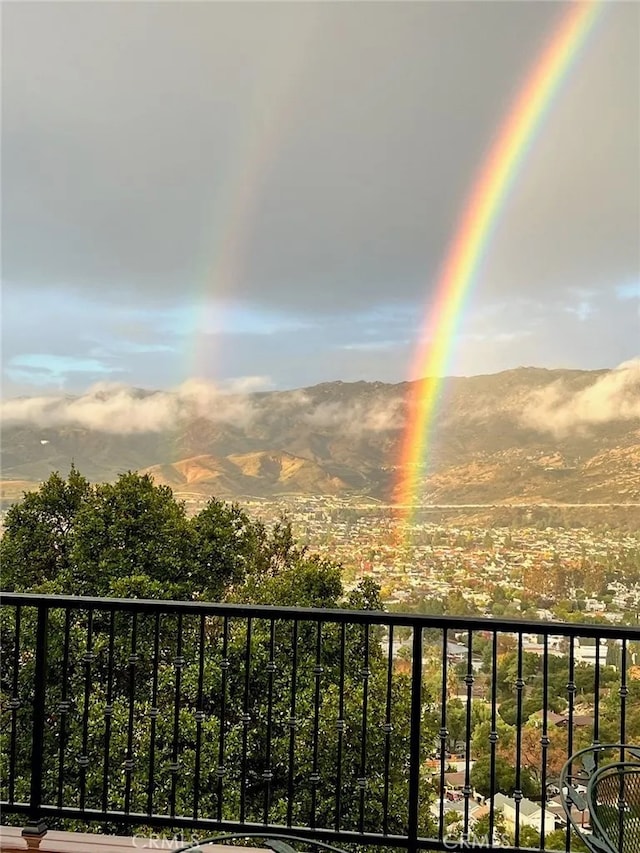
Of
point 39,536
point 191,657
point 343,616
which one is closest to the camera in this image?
point 343,616

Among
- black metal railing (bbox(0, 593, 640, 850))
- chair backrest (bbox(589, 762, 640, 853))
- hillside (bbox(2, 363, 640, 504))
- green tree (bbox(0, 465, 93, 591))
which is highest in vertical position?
hillside (bbox(2, 363, 640, 504))

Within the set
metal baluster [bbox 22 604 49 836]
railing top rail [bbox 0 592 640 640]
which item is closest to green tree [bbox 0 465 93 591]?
metal baluster [bbox 22 604 49 836]

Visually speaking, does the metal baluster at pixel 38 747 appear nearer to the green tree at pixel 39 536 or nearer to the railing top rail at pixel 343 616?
the railing top rail at pixel 343 616

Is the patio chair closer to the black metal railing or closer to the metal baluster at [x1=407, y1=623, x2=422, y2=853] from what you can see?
the metal baluster at [x1=407, y1=623, x2=422, y2=853]

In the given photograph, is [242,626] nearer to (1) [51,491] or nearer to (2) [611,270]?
(1) [51,491]

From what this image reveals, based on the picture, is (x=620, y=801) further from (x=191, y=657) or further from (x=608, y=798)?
(x=191, y=657)

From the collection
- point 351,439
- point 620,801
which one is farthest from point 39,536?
point 620,801
